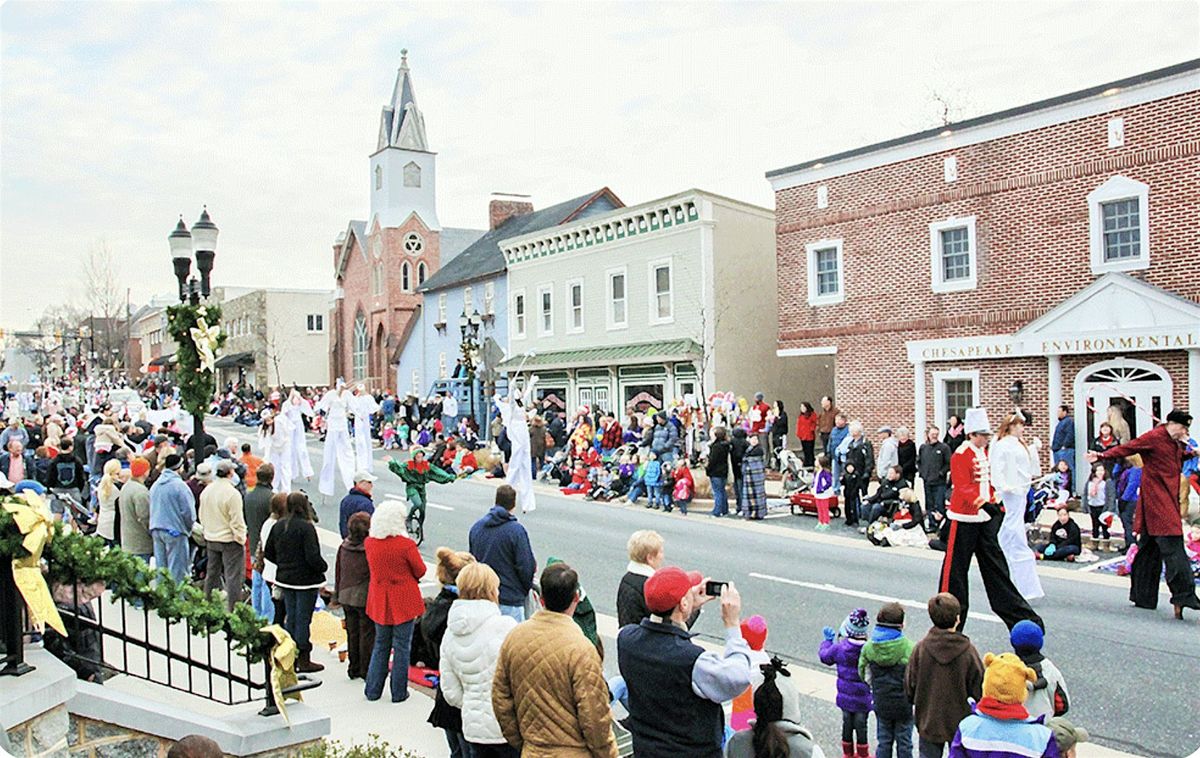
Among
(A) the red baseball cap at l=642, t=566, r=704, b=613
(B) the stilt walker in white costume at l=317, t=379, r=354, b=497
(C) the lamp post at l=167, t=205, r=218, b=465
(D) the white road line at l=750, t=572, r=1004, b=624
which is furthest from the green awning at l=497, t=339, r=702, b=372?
(A) the red baseball cap at l=642, t=566, r=704, b=613

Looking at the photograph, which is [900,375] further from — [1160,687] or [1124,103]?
[1160,687]

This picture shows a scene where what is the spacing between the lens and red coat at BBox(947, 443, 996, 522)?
380 inches

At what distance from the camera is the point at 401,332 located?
173ft

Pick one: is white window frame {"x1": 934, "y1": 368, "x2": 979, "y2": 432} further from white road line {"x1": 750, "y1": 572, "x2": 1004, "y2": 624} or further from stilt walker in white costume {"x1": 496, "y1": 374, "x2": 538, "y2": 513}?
white road line {"x1": 750, "y1": 572, "x2": 1004, "y2": 624}

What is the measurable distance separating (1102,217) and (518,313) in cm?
2342

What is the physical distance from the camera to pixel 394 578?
8094 millimetres

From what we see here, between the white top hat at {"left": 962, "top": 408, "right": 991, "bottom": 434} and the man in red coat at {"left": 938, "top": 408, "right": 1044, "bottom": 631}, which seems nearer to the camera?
the man in red coat at {"left": 938, "top": 408, "right": 1044, "bottom": 631}

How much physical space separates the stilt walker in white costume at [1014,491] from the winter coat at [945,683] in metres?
4.71

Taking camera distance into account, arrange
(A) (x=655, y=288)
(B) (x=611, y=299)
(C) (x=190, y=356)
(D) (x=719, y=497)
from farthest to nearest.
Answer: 1. (B) (x=611, y=299)
2. (A) (x=655, y=288)
3. (D) (x=719, y=497)
4. (C) (x=190, y=356)

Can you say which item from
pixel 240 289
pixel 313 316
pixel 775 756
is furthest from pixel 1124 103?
pixel 240 289

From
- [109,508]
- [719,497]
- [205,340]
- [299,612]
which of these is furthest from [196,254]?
[719,497]

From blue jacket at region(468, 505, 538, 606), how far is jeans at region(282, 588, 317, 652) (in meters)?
1.82

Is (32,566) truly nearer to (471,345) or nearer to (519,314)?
(471,345)

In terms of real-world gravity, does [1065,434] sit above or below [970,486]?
below
